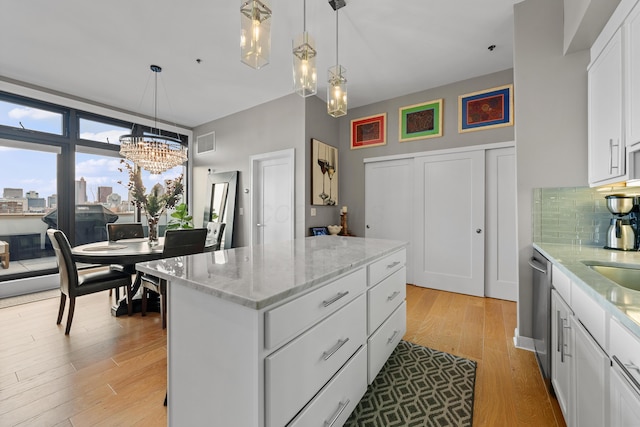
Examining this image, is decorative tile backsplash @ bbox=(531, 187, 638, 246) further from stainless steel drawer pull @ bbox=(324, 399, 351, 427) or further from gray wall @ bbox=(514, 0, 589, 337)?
stainless steel drawer pull @ bbox=(324, 399, 351, 427)

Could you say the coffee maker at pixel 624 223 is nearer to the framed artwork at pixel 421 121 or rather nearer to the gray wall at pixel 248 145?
the framed artwork at pixel 421 121

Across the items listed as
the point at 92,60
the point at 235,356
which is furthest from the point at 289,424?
the point at 92,60

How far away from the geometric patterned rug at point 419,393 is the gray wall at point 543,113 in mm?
852

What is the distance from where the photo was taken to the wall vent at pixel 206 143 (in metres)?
5.19

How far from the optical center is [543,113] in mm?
2111

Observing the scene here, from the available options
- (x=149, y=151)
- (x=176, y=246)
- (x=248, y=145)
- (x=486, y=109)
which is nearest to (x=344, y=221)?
(x=248, y=145)

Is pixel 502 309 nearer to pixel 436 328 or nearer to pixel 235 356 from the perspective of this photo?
pixel 436 328

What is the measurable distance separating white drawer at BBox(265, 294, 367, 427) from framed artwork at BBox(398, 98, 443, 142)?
3.24m

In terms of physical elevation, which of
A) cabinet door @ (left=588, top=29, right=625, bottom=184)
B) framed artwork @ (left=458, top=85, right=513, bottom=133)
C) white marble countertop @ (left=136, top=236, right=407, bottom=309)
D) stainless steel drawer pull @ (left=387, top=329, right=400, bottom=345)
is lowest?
stainless steel drawer pull @ (left=387, top=329, right=400, bottom=345)

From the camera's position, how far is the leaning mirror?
4.74 m

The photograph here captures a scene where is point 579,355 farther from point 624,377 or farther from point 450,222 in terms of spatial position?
point 450,222

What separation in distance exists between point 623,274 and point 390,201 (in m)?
2.85

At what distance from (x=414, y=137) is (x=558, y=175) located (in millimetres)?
2083

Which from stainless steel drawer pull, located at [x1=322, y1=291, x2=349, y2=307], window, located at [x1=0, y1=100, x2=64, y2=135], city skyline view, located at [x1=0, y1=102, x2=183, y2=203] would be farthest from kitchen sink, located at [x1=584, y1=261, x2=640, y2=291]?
window, located at [x1=0, y1=100, x2=64, y2=135]
